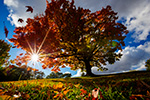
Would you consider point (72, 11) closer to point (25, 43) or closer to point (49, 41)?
point (49, 41)

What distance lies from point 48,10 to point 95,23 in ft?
18.2

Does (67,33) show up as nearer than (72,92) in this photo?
No

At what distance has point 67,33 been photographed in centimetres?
896

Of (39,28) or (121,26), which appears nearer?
(39,28)

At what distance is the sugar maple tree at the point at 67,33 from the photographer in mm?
7854

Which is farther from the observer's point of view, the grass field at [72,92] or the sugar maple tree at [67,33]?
the sugar maple tree at [67,33]

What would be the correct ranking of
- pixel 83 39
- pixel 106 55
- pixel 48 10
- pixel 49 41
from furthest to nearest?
1. pixel 106 55
2. pixel 83 39
3. pixel 48 10
4. pixel 49 41

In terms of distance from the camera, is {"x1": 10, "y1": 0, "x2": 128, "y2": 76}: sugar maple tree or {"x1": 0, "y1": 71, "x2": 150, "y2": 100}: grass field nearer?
{"x1": 0, "y1": 71, "x2": 150, "y2": 100}: grass field

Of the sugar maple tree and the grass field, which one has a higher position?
the sugar maple tree

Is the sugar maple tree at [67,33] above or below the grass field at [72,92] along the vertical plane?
above

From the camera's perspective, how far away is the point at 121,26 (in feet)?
34.4

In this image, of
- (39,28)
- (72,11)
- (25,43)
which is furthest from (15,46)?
(72,11)

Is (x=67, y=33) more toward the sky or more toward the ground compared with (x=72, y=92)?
more toward the sky

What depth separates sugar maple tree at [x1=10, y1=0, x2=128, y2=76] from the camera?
7.85m
